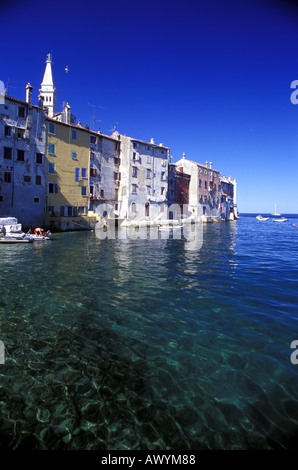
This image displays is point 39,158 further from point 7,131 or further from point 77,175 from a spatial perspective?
point 77,175

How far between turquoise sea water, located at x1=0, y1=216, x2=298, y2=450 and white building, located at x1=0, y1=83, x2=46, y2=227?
2417 centimetres

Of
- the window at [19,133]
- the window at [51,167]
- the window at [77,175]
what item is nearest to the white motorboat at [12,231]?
the window at [51,167]

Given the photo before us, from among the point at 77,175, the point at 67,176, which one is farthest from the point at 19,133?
the point at 77,175

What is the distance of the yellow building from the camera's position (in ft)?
118

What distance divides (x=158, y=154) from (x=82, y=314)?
4982 cm

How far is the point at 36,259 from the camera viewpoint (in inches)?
681

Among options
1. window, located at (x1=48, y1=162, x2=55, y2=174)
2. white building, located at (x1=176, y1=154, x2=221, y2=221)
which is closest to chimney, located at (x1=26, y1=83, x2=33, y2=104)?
window, located at (x1=48, y1=162, x2=55, y2=174)

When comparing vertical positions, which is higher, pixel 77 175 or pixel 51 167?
pixel 51 167

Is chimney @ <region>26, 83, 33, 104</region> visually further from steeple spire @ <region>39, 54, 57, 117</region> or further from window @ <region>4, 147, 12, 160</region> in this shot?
steeple spire @ <region>39, 54, 57, 117</region>

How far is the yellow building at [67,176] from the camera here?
36.1 meters

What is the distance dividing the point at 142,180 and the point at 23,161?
2351cm

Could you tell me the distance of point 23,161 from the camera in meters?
33.0
